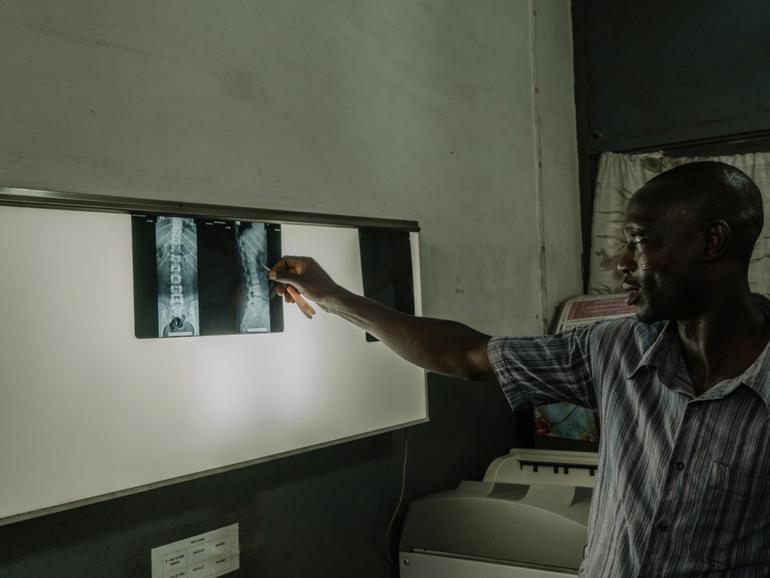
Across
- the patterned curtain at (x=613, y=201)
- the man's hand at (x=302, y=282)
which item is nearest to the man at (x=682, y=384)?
the man's hand at (x=302, y=282)

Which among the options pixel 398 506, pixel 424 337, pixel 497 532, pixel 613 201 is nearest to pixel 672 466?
pixel 424 337

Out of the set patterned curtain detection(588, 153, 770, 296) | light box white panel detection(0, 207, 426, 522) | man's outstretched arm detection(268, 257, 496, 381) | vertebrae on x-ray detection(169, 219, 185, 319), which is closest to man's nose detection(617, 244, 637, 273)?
man's outstretched arm detection(268, 257, 496, 381)

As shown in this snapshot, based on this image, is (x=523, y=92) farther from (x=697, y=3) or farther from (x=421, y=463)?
(x=421, y=463)

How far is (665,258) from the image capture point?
3.88 feet

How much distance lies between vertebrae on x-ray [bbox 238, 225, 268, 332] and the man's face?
790 mm

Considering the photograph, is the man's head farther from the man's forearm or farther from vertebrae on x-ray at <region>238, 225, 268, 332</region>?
vertebrae on x-ray at <region>238, 225, 268, 332</region>

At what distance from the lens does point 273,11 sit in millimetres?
1733

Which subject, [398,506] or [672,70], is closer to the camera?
[398,506]

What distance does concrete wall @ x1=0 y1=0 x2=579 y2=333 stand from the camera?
1336 millimetres

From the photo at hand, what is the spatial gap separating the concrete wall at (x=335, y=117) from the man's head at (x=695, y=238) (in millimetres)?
888

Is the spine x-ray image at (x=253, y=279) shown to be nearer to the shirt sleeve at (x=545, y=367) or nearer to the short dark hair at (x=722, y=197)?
the shirt sleeve at (x=545, y=367)

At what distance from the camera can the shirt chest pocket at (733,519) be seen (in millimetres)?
1061

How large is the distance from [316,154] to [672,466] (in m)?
1.13

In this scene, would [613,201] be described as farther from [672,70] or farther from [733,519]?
[733,519]
